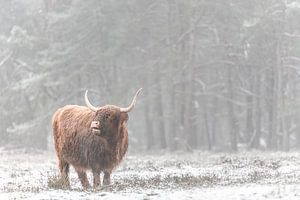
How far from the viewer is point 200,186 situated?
46.1 ft

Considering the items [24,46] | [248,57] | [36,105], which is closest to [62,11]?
[24,46]

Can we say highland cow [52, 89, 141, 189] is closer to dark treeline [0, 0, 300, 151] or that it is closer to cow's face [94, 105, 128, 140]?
cow's face [94, 105, 128, 140]

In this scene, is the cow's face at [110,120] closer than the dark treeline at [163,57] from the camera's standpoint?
Yes

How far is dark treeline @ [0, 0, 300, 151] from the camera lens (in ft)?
116

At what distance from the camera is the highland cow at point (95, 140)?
13688 mm

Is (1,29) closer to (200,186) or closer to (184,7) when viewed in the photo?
(184,7)

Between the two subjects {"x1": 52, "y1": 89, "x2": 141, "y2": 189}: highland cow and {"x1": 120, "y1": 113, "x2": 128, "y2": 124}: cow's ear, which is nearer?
{"x1": 52, "y1": 89, "x2": 141, "y2": 189}: highland cow

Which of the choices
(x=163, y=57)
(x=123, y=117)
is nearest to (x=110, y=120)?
(x=123, y=117)

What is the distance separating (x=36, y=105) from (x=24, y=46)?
11.6ft

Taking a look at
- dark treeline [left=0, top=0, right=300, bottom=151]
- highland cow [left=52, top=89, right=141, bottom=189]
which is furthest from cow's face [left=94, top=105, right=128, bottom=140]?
dark treeline [left=0, top=0, right=300, bottom=151]

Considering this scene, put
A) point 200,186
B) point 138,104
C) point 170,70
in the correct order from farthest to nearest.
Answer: point 138,104 < point 170,70 < point 200,186

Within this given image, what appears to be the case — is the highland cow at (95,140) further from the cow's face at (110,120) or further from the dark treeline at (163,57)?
the dark treeline at (163,57)

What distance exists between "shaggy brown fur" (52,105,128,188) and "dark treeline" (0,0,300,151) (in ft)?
64.8

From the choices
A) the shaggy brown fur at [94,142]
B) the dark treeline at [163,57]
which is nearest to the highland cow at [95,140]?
the shaggy brown fur at [94,142]
